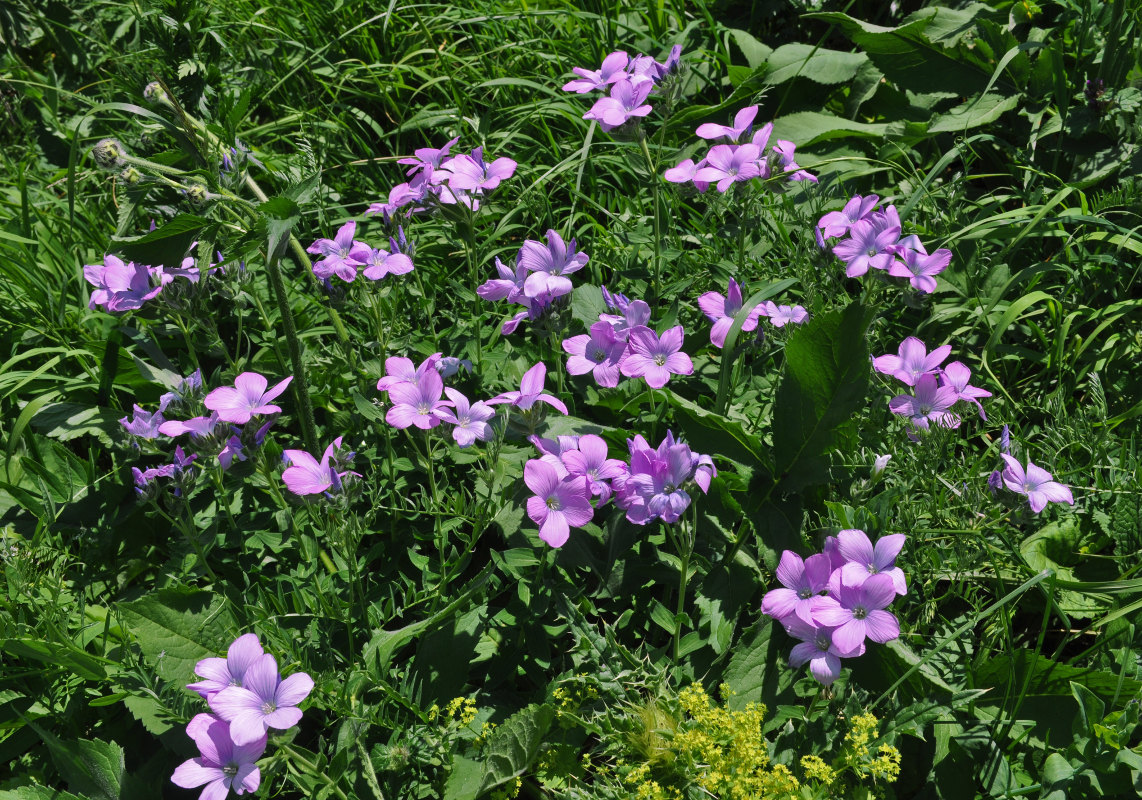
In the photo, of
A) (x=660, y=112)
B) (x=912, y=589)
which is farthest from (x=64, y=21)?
(x=912, y=589)

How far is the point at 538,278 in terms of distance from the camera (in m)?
2.05

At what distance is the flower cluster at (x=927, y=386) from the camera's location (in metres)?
1.93

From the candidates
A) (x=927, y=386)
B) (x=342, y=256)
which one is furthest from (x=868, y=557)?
(x=342, y=256)

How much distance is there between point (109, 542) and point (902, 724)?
1.99 metres

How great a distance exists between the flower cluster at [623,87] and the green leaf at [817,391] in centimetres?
68

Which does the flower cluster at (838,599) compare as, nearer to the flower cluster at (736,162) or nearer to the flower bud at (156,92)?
the flower cluster at (736,162)

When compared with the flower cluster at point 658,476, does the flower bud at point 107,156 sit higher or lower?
higher

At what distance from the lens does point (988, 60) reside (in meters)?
3.16

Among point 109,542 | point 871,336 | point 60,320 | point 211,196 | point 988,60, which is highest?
point 211,196

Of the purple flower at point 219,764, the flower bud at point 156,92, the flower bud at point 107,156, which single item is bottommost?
the purple flower at point 219,764

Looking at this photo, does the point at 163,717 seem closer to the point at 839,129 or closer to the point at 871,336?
the point at 871,336

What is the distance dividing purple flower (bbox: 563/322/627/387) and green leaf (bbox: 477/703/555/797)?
719mm

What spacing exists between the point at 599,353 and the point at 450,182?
1.91ft

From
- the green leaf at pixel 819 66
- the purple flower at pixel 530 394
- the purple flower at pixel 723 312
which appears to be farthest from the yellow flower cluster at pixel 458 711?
the green leaf at pixel 819 66
